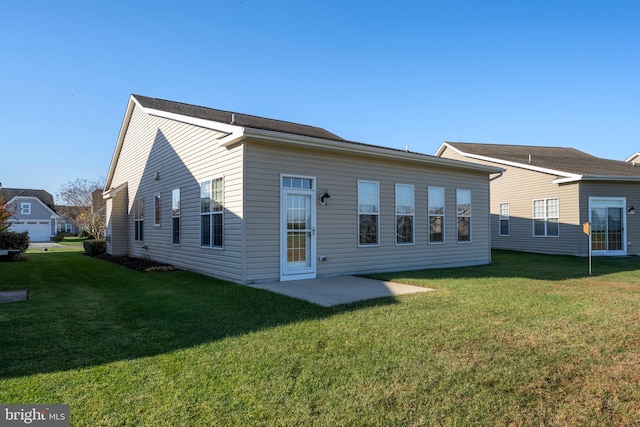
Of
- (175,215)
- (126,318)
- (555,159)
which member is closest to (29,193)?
(175,215)

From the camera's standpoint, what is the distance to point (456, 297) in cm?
627

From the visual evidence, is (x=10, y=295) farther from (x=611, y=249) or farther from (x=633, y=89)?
(x=611, y=249)

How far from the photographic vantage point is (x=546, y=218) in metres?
16.1

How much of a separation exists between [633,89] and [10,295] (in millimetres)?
18430

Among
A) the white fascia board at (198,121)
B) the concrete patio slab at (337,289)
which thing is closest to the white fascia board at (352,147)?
the white fascia board at (198,121)

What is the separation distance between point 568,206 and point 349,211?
11172mm

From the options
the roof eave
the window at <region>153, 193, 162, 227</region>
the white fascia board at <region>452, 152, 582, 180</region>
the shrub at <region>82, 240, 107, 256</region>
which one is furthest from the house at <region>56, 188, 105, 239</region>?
the white fascia board at <region>452, 152, 582, 180</region>

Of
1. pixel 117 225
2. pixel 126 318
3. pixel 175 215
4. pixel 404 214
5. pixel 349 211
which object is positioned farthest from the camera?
pixel 117 225

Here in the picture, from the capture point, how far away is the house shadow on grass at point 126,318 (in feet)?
11.8

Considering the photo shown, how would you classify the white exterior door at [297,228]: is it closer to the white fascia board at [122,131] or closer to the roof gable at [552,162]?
the white fascia board at [122,131]

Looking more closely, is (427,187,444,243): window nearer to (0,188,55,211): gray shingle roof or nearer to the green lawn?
the green lawn

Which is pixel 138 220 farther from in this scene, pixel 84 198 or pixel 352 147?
pixel 84 198

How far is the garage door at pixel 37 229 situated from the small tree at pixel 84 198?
5003 millimetres

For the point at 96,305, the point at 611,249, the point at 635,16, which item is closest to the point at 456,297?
the point at 96,305
